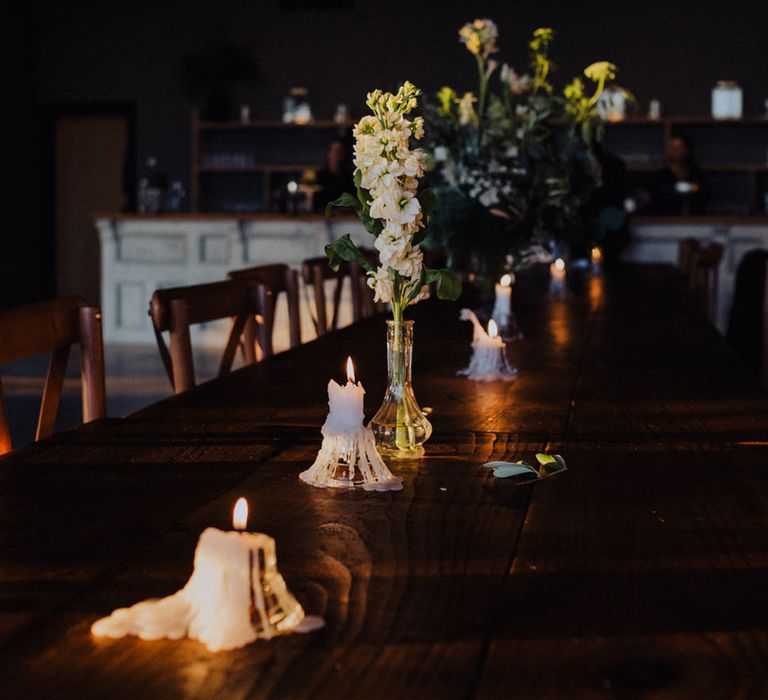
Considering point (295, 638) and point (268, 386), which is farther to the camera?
point (268, 386)

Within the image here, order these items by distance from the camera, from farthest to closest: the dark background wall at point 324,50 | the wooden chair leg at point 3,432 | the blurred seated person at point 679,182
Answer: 1. the dark background wall at point 324,50
2. the blurred seated person at point 679,182
3. the wooden chair leg at point 3,432

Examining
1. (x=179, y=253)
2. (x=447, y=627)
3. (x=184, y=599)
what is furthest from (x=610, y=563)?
(x=179, y=253)

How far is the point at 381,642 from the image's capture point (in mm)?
834

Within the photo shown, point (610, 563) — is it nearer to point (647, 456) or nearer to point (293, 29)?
point (647, 456)

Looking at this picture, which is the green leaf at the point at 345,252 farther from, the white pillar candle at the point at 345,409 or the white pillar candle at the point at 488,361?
the white pillar candle at the point at 488,361

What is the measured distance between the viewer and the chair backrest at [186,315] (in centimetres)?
224

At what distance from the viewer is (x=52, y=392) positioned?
1.92 metres

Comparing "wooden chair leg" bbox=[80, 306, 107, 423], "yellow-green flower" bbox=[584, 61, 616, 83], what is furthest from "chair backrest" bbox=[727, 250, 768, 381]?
"wooden chair leg" bbox=[80, 306, 107, 423]

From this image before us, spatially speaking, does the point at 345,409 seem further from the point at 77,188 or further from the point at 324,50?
the point at 77,188

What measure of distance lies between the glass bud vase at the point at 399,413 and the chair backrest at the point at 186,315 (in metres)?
0.82

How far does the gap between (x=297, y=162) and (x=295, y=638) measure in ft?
32.0

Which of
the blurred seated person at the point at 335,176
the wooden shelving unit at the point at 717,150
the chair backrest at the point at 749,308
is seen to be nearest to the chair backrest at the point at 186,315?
the chair backrest at the point at 749,308

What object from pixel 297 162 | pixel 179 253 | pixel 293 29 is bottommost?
pixel 179 253

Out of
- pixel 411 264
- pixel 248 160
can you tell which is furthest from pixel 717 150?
pixel 411 264
